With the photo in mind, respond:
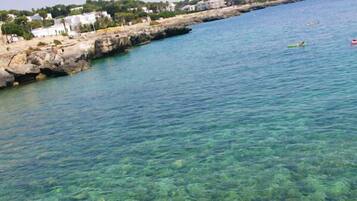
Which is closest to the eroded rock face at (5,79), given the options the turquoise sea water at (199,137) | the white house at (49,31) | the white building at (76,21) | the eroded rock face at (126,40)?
the turquoise sea water at (199,137)

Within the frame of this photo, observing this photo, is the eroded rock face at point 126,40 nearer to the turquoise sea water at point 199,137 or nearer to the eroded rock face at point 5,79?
the eroded rock face at point 5,79

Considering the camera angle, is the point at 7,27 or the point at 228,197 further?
the point at 7,27

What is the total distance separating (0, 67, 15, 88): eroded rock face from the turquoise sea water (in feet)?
55.3

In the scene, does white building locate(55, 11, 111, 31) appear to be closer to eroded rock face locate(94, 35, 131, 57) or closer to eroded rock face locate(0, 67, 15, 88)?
eroded rock face locate(94, 35, 131, 57)

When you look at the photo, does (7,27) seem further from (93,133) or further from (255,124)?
(255,124)

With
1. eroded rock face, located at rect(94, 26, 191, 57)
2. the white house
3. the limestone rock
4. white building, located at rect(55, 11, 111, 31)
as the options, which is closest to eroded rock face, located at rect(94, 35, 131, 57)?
eroded rock face, located at rect(94, 26, 191, 57)

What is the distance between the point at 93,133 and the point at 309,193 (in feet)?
56.6

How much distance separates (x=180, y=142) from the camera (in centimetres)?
2430

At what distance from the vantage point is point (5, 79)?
61.4 metres

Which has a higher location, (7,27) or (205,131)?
(7,27)

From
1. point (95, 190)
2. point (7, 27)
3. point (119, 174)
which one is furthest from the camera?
point (7, 27)

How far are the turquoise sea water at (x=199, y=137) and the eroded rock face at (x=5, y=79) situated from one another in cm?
1684

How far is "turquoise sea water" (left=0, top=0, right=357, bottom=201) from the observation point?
17984mm

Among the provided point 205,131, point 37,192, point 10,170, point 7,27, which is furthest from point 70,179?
point 7,27
